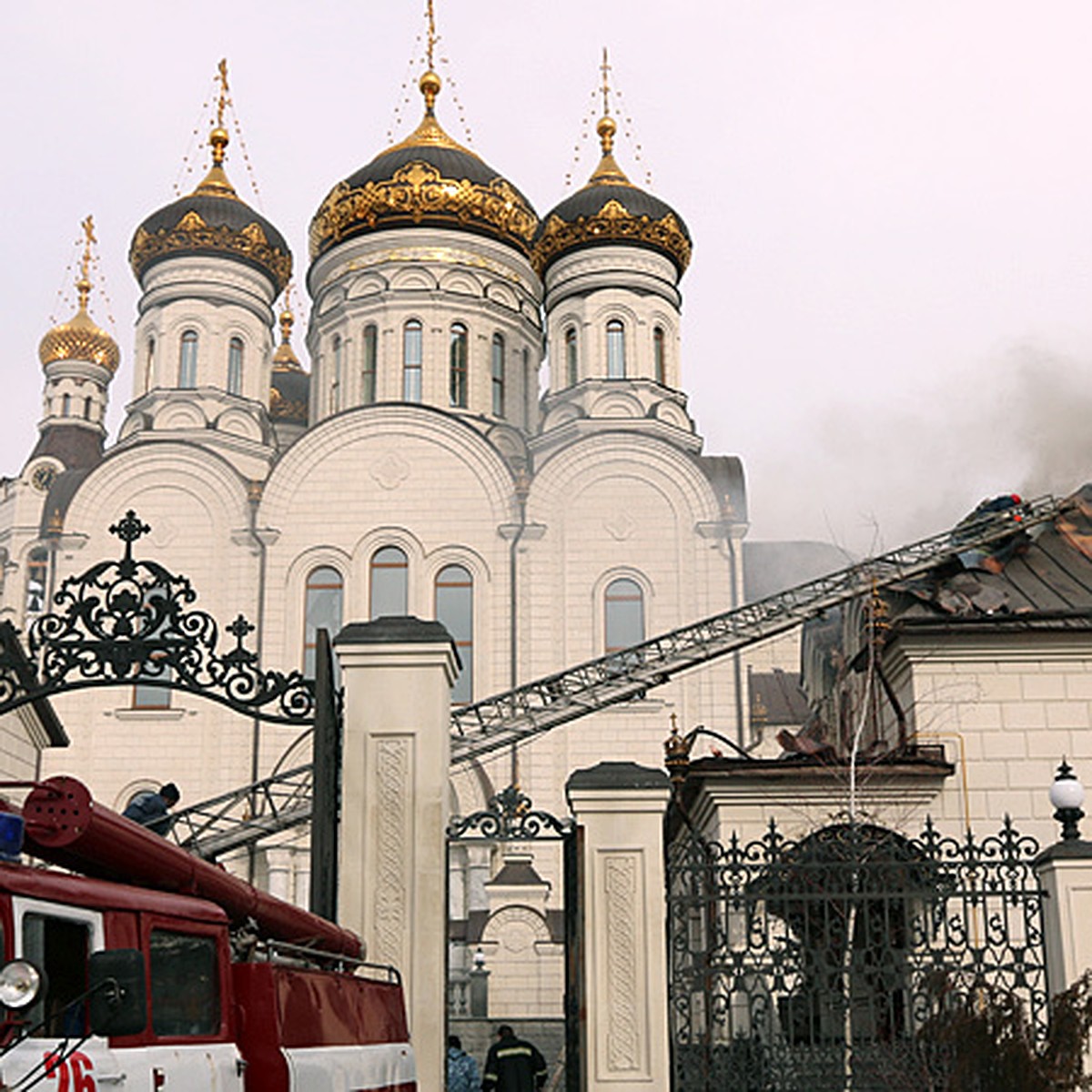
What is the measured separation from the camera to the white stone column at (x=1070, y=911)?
10289 millimetres

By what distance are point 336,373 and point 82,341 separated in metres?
16.4

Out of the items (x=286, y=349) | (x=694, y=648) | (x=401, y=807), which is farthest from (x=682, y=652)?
(x=286, y=349)

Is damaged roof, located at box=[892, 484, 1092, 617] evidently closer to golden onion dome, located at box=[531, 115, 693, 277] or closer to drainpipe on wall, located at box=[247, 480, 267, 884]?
drainpipe on wall, located at box=[247, 480, 267, 884]

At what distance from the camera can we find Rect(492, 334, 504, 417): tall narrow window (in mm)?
37812

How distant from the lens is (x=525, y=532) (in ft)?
107

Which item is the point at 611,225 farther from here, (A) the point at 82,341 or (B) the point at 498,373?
(A) the point at 82,341

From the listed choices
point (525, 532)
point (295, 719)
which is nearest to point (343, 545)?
point (525, 532)

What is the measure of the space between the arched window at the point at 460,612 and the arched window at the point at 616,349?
701cm

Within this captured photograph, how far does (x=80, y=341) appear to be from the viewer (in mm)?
50688

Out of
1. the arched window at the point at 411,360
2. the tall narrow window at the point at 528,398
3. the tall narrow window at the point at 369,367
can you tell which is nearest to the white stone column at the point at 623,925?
the arched window at the point at 411,360

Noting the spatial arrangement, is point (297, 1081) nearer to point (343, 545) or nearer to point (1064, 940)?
point (1064, 940)

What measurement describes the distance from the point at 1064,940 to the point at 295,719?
18.4 ft

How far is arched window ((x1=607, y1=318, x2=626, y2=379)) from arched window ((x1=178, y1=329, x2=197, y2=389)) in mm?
9784

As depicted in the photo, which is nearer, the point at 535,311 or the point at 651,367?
the point at 651,367
